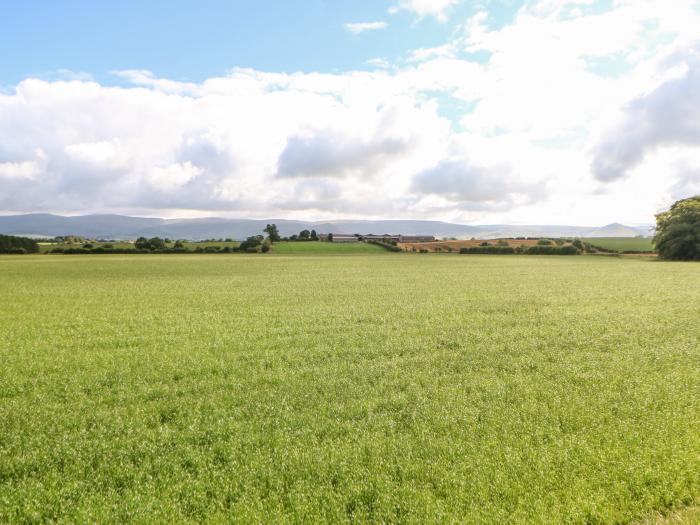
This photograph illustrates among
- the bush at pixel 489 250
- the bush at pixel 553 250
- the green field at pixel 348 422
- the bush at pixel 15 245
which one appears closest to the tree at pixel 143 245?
the bush at pixel 15 245

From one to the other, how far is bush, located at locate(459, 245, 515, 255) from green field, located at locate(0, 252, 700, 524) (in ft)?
366

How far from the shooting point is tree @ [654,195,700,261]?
82.4 meters

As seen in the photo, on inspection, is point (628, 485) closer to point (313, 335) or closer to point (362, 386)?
point (362, 386)

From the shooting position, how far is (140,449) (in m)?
7.41

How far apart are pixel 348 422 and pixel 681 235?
10266 cm

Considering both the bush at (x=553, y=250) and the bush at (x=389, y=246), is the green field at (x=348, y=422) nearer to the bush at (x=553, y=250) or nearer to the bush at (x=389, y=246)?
the bush at (x=553, y=250)

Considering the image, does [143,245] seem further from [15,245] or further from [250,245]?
[250,245]

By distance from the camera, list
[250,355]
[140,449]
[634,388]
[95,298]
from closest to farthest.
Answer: [140,449]
[634,388]
[250,355]
[95,298]

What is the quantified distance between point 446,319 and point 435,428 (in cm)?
1235

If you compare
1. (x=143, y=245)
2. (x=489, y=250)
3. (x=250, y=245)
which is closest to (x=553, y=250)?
(x=489, y=250)

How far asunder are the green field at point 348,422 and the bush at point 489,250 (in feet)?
366

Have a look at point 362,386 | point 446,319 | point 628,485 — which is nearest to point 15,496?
point 362,386

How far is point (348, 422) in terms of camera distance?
8406 mm

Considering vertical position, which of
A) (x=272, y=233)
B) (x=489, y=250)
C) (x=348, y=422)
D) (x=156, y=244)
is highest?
(x=272, y=233)
